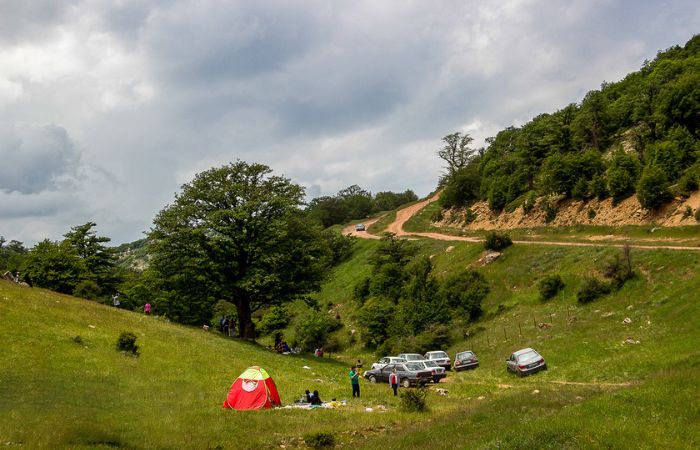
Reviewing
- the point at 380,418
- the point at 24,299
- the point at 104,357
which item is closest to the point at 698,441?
the point at 380,418

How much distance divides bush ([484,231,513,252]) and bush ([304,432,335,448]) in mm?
43096

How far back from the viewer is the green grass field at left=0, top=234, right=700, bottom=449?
13227mm

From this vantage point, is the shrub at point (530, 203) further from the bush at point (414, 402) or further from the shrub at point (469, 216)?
the bush at point (414, 402)

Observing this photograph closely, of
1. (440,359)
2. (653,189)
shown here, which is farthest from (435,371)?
(653,189)

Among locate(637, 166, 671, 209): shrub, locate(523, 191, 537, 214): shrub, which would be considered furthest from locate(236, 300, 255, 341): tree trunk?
locate(523, 191, 537, 214): shrub

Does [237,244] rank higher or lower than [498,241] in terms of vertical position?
higher

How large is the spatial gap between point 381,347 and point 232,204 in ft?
66.3

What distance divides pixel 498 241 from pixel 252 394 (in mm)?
40612

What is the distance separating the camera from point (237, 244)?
4188cm

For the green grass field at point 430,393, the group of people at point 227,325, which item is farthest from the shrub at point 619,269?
the group of people at point 227,325

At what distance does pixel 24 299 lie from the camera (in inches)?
1222

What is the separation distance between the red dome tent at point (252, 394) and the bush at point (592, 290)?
85.6 ft

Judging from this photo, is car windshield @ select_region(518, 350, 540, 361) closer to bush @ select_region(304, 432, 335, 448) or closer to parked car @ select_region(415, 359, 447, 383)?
parked car @ select_region(415, 359, 447, 383)

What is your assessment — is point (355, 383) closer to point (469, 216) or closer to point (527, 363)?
point (527, 363)
